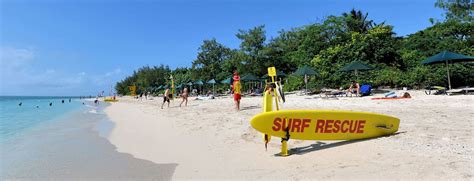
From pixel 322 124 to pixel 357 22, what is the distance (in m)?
29.7

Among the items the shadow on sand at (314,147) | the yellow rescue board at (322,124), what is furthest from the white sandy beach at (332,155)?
the yellow rescue board at (322,124)

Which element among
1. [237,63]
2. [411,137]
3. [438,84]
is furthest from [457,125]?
[237,63]

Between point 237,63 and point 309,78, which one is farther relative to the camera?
point 237,63

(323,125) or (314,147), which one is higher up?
(323,125)

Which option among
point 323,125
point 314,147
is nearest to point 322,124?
point 323,125

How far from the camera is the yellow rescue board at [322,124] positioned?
456cm

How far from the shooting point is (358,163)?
372 centimetres

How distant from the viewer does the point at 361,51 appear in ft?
77.3

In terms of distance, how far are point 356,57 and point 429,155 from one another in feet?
70.3

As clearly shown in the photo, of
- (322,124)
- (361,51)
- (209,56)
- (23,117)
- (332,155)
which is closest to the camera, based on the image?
(332,155)

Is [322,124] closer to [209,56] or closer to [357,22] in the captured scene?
[357,22]

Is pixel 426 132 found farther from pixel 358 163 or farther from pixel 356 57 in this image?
pixel 356 57

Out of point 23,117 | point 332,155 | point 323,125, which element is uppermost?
point 323,125

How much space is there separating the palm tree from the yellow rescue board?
91.3 feet
